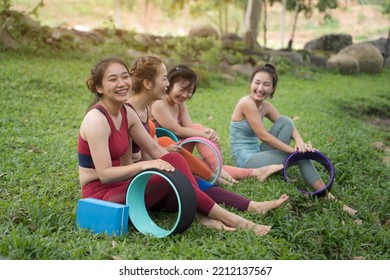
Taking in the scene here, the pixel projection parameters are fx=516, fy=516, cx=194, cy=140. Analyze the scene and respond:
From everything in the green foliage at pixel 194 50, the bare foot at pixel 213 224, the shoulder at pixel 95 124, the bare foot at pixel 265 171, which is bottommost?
the bare foot at pixel 213 224

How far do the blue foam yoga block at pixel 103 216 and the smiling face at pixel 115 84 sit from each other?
532mm

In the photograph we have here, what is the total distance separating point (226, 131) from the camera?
18.5 ft

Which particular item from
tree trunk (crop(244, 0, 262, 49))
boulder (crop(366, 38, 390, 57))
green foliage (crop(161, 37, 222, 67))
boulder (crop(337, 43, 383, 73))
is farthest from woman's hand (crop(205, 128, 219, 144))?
boulder (crop(366, 38, 390, 57))

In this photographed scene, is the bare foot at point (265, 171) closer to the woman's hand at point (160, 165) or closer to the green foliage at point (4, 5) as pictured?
the woman's hand at point (160, 165)

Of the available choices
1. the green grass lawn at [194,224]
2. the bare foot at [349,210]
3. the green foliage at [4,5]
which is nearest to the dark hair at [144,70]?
the green grass lawn at [194,224]

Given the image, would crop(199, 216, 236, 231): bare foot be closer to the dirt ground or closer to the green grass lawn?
the green grass lawn

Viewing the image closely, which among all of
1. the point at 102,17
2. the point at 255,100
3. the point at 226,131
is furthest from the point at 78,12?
the point at 255,100

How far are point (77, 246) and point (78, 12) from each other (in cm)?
1532

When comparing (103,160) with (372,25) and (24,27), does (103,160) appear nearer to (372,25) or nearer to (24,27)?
(24,27)

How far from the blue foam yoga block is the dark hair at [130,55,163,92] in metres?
0.90

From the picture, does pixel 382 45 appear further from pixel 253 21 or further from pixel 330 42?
pixel 253 21

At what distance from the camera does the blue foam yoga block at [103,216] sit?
2.44 metres

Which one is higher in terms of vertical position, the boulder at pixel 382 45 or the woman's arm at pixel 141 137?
the boulder at pixel 382 45

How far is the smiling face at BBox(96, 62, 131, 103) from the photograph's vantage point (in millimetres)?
2611
